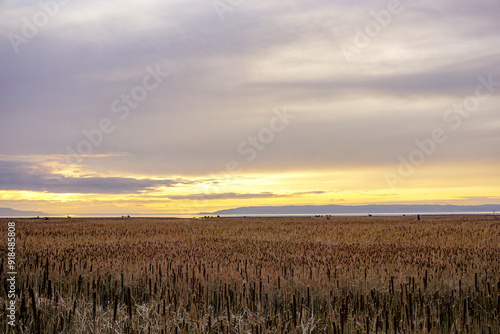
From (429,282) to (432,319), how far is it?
10.1 ft

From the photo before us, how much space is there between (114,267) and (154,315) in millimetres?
5083

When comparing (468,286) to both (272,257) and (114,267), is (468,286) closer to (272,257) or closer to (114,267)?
(272,257)

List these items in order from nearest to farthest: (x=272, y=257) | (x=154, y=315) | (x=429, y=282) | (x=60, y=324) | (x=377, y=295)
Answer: (x=60, y=324)
(x=154, y=315)
(x=377, y=295)
(x=429, y=282)
(x=272, y=257)

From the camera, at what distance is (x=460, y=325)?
6.60 m

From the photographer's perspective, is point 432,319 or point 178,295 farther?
point 178,295

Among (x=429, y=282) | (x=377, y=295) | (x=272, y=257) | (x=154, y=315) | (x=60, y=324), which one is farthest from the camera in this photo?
(x=272, y=257)

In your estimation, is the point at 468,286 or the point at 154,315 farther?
the point at 468,286

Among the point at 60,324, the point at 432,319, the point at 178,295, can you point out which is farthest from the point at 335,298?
the point at 60,324

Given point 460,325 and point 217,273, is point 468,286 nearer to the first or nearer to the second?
point 460,325

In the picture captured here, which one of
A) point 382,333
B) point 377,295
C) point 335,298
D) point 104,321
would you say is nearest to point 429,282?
point 377,295

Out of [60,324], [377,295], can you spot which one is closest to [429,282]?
[377,295]

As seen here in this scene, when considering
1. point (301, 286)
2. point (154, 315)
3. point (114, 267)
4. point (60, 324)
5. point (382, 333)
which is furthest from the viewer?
point (114, 267)

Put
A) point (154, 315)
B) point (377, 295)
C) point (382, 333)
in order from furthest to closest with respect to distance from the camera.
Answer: point (377, 295), point (154, 315), point (382, 333)

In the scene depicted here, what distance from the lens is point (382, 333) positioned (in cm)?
589
